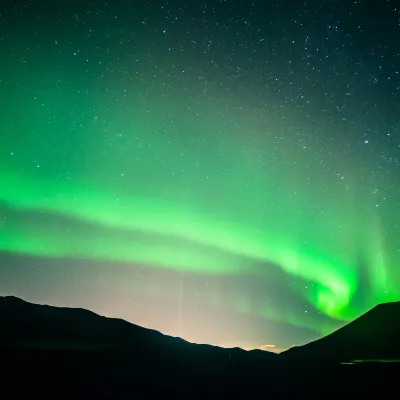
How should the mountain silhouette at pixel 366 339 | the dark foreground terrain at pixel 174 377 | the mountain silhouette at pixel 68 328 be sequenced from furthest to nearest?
the mountain silhouette at pixel 366 339 < the mountain silhouette at pixel 68 328 < the dark foreground terrain at pixel 174 377

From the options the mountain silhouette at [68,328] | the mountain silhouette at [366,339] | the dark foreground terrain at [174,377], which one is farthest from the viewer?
the mountain silhouette at [366,339]

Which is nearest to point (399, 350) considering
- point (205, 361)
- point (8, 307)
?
point (205, 361)

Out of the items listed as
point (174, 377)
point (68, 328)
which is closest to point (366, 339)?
point (68, 328)

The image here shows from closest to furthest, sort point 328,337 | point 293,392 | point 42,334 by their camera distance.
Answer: point 293,392, point 42,334, point 328,337

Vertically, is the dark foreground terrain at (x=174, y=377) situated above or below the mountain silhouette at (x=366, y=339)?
below

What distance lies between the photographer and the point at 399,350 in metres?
71.8

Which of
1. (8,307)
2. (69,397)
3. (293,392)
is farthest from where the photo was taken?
(8,307)

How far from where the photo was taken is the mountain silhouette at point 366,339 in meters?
76.3

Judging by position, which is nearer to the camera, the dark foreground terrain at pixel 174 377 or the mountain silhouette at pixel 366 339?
the dark foreground terrain at pixel 174 377

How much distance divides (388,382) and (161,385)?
11100mm

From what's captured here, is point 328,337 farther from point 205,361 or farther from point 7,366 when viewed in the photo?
point 7,366

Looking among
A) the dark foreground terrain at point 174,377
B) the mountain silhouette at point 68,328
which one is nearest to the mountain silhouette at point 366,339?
the mountain silhouette at point 68,328

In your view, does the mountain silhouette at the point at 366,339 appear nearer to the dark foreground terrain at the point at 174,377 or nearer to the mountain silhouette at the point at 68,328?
the mountain silhouette at the point at 68,328

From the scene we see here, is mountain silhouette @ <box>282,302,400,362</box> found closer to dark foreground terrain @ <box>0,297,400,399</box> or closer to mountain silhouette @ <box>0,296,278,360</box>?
mountain silhouette @ <box>0,296,278,360</box>
